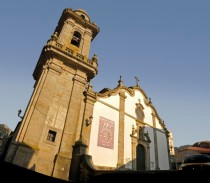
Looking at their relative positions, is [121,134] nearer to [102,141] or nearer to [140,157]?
[102,141]

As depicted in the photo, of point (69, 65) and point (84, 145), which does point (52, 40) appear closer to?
point (69, 65)

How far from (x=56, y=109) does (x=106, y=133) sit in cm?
477

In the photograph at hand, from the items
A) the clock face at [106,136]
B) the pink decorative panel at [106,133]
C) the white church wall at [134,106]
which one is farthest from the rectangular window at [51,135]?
the white church wall at [134,106]

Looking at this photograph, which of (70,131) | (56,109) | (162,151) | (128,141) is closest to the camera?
(70,131)

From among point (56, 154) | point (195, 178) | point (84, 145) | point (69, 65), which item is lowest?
point (195, 178)

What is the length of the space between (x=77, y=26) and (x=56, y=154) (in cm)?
1262

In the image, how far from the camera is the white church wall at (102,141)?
1368 cm

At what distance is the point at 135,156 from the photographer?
1664 cm

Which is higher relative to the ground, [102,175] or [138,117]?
[138,117]

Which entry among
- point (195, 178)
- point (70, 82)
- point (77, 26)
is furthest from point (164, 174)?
point (77, 26)

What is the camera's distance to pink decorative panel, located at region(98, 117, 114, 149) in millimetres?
14483

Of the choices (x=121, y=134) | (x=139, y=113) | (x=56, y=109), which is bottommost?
(x=56, y=109)

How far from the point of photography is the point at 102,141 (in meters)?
14.5

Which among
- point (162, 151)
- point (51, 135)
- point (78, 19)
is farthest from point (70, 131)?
point (162, 151)
